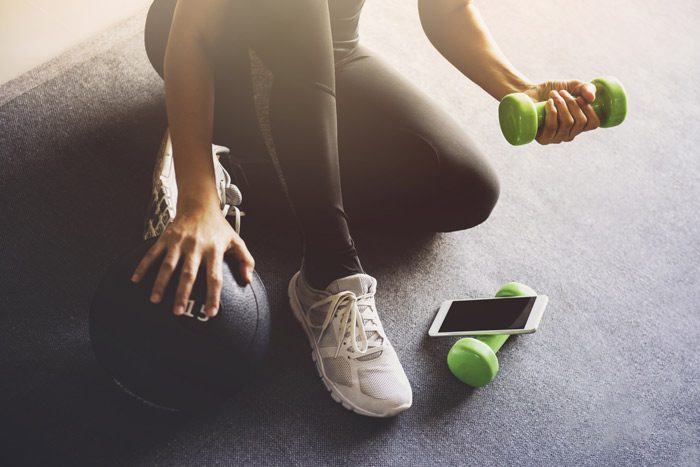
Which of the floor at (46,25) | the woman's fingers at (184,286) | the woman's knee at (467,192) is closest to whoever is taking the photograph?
the woman's fingers at (184,286)

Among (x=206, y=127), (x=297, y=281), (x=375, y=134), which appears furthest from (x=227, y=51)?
(x=297, y=281)

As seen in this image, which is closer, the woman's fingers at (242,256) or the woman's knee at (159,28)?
the woman's fingers at (242,256)

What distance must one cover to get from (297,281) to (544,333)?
1.93ft

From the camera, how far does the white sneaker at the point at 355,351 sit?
117cm

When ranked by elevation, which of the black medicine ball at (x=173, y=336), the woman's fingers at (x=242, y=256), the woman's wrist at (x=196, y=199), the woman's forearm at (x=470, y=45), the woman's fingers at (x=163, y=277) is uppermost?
the woman's forearm at (x=470, y=45)

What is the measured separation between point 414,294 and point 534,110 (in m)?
0.54

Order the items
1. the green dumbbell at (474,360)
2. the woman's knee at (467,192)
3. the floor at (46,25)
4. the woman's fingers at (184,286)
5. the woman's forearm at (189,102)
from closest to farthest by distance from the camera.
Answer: the woman's fingers at (184,286) < the woman's forearm at (189,102) < the green dumbbell at (474,360) < the woman's knee at (467,192) < the floor at (46,25)

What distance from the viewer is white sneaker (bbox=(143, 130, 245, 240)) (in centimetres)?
117

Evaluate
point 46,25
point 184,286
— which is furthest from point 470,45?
point 46,25

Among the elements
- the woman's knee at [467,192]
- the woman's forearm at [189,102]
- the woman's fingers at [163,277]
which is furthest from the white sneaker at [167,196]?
the woman's knee at [467,192]

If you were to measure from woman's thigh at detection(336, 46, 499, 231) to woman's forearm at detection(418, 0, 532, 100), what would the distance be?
119 mm

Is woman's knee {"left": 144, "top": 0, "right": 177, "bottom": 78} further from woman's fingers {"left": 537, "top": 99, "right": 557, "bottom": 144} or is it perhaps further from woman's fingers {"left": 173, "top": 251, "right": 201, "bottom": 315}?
woman's fingers {"left": 537, "top": 99, "right": 557, "bottom": 144}

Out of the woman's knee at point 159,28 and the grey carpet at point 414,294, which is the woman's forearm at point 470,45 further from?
the woman's knee at point 159,28

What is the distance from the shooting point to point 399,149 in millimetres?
1313
